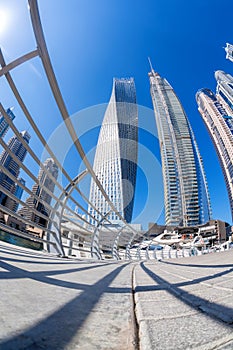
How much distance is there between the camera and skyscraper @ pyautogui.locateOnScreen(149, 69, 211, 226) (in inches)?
1774

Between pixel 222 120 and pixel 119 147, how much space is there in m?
33.7

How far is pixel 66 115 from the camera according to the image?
3.83 ft

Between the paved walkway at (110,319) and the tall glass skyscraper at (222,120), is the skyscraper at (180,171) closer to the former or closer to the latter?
the tall glass skyscraper at (222,120)

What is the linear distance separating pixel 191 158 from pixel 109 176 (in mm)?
30979

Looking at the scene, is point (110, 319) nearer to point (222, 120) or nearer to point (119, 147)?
point (119, 147)

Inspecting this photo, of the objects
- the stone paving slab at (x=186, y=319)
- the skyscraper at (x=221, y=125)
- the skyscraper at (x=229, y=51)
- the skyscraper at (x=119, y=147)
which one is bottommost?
the stone paving slab at (x=186, y=319)

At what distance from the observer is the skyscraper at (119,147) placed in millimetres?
26172

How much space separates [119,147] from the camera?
29.5 m

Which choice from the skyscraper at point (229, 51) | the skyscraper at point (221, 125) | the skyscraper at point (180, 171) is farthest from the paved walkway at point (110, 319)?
the skyscraper at point (229, 51)

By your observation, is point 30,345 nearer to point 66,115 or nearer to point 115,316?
point 115,316

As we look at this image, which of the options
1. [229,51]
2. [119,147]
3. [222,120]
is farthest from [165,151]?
[229,51]

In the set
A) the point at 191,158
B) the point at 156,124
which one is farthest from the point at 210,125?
the point at 156,124

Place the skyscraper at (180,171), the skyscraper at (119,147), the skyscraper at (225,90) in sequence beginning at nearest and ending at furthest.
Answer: the skyscraper at (119,147), the skyscraper at (180,171), the skyscraper at (225,90)

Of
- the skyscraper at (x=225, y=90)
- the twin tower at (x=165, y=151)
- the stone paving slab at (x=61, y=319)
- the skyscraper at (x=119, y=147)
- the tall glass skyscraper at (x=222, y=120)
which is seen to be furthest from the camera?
the skyscraper at (x=225, y=90)
